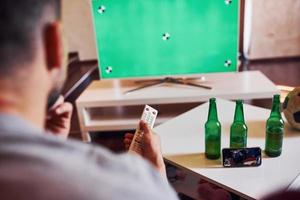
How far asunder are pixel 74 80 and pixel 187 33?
1883mm

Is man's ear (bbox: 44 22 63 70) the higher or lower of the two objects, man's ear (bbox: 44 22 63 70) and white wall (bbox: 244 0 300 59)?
the higher

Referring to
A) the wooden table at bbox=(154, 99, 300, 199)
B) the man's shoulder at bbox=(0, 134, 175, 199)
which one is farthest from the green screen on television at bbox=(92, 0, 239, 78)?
the man's shoulder at bbox=(0, 134, 175, 199)

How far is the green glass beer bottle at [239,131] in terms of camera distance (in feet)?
4.08

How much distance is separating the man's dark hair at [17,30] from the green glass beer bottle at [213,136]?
86cm

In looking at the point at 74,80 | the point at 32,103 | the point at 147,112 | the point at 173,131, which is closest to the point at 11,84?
the point at 32,103

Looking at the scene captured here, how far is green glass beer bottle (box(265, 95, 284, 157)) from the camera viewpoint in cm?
122

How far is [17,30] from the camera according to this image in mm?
484

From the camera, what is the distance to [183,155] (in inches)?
52.0

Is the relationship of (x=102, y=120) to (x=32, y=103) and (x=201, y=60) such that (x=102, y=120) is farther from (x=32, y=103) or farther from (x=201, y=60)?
(x=32, y=103)

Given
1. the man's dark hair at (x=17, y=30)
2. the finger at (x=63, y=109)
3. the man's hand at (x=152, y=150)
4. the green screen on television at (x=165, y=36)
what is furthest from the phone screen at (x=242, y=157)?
the green screen on television at (x=165, y=36)

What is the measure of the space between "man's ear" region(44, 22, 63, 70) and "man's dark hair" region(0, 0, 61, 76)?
24mm

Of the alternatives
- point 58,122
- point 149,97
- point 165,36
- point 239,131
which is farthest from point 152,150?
point 165,36

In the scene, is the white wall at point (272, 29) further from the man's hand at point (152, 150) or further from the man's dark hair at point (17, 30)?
the man's dark hair at point (17, 30)

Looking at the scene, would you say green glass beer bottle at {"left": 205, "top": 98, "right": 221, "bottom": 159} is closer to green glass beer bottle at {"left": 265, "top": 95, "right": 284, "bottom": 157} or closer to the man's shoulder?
green glass beer bottle at {"left": 265, "top": 95, "right": 284, "bottom": 157}
